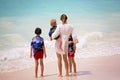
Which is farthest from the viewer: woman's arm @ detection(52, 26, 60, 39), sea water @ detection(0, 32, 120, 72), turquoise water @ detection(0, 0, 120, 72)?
turquoise water @ detection(0, 0, 120, 72)

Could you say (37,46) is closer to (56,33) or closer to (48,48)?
(56,33)

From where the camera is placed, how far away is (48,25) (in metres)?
5.65

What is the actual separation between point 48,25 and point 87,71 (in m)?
1.36

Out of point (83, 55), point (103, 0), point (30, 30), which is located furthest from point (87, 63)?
point (103, 0)

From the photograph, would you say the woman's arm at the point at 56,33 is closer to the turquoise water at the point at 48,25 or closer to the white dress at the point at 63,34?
the white dress at the point at 63,34

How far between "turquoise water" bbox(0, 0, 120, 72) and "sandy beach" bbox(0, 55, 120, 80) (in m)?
0.21

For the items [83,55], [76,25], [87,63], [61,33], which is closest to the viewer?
[61,33]

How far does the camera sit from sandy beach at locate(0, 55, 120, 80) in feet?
14.3

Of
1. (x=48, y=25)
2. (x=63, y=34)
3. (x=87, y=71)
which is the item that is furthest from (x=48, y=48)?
(x=63, y=34)

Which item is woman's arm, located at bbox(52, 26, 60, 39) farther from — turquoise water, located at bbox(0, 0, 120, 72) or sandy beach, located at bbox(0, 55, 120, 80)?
turquoise water, located at bbox(0, 0, 120, 72)

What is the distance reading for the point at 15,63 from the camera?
16.2ft

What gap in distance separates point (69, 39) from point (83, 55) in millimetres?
961

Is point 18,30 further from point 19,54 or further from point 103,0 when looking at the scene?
point 103,0

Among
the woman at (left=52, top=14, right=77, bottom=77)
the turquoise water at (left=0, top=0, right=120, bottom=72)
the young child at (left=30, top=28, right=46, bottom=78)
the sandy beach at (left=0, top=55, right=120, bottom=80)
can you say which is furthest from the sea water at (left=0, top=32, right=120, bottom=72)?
the woman at (left=52, top=14, right=77, bottom=77)
